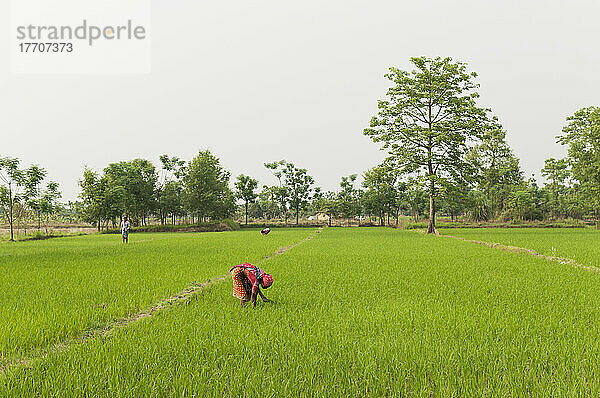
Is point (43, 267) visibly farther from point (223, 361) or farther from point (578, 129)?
point (578, 129)

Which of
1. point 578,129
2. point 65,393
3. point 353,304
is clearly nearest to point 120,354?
point 65,393

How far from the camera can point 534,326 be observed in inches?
165

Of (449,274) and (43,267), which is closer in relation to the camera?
(449,274)

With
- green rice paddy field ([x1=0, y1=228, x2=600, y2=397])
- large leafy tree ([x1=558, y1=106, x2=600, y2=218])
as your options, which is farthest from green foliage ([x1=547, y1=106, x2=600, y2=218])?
green rice paddy field ([x1=0, y1=228, x2=600, y2=397])

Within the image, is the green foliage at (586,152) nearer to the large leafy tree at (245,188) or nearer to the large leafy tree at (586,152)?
the large leafy tree at (586,152)

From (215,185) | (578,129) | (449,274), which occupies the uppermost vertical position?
(578,129)

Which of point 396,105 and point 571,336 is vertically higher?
point 396,105

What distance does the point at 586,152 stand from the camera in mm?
36094

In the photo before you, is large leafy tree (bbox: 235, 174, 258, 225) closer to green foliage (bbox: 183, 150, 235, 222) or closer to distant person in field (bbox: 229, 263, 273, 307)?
green foliage (bbox: 183, 150, 235, 222)

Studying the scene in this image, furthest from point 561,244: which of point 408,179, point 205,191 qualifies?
point 205,191

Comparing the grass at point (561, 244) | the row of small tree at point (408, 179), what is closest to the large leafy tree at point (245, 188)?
the row of small tree at point (408, 179)

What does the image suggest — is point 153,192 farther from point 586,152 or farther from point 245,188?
point 586,152

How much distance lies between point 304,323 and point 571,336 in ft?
9.28

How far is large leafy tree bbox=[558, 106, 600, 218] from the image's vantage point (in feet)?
114
